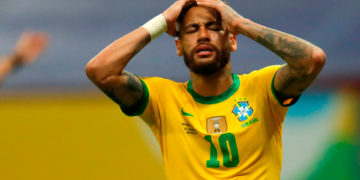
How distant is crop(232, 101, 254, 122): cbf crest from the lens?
2.18 meters

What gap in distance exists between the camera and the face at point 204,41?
224 centimetres

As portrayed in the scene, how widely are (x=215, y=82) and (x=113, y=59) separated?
0.55m

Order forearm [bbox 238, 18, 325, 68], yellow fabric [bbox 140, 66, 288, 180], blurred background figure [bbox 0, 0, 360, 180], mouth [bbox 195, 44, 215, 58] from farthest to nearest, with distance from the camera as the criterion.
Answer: blurred background figure [bbox 0, 0, 360, 180]
mouth [bbox 195, 44, 215, 58]
yellow fabric [bbox 140, 66, 288, 180]
forearm [bbox 238, 18, 325, 68]

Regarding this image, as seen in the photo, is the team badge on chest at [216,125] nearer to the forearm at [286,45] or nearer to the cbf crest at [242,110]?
the cbf crest at [242,110]

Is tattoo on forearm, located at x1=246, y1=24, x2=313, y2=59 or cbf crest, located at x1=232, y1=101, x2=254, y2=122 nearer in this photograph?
tattoo on forearm, located at x1=246, y1=24, x2=313, y2=59

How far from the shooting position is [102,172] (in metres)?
3.91

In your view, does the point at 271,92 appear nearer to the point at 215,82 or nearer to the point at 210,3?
the point at 215,82

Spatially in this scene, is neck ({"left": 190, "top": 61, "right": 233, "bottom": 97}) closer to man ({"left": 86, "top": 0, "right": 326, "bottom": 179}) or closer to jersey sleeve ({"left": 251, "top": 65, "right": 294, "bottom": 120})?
man ({"left": 86, "top": 0, "right": 326, "bottom": 179})

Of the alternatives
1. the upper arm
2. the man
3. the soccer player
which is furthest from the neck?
the soccer player

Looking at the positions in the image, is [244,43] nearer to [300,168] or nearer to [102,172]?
[300,168]

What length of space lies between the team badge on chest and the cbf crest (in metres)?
0.07

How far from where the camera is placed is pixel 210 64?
A: 223 cm

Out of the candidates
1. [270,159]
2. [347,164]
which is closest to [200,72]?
[270,159]

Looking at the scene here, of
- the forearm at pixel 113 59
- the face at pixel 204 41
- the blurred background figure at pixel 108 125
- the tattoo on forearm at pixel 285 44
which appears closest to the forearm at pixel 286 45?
the tattoo on forearm at pixel 285 44
